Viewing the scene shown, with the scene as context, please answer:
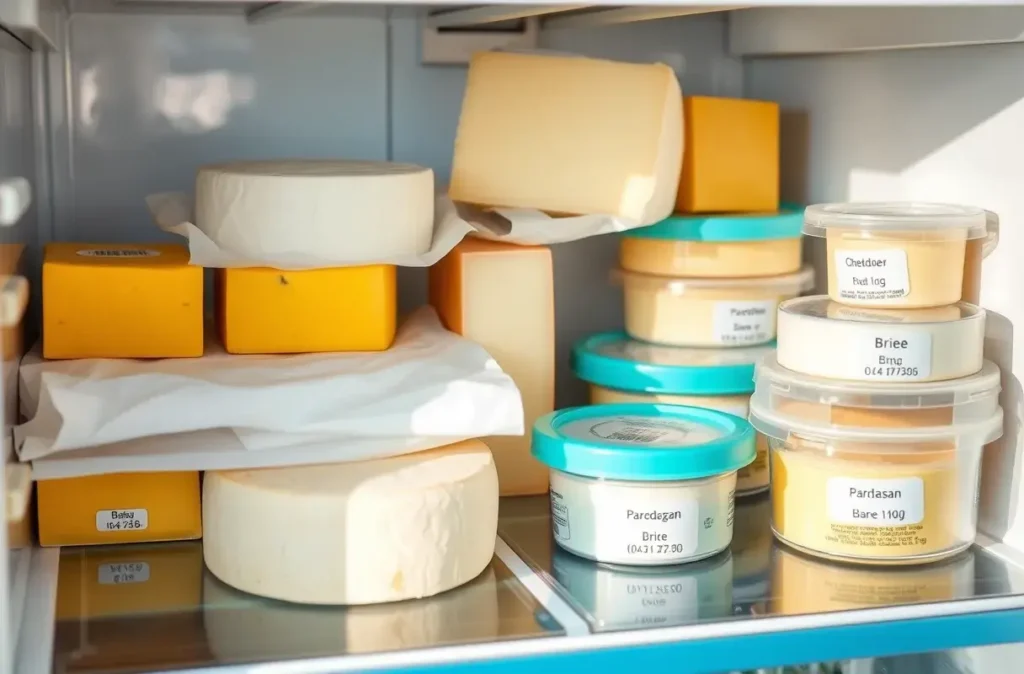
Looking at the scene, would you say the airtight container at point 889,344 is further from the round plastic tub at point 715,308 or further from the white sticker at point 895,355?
the round plastic tub at point 715,308

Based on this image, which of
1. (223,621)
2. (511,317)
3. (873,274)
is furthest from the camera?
(511,317)

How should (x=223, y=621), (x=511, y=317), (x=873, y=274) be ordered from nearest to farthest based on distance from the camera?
(x=223, y=621) < (x=873, y=274) < (x=511, y=317)

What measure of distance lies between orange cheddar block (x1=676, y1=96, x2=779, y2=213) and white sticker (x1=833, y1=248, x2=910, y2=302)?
19cm

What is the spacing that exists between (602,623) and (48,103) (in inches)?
25.3

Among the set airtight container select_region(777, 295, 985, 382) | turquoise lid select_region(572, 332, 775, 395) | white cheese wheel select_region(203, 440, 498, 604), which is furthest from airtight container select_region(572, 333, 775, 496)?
white cheese wheel select_region(203, 440, 498, 604)

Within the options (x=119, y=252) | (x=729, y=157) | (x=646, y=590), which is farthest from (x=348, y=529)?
(x=729, y=157)

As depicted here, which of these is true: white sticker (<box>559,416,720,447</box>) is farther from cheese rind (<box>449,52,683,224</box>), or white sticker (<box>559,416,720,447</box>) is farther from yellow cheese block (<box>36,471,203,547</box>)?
yellow cheese block (<box>36,471,203,547</box>)

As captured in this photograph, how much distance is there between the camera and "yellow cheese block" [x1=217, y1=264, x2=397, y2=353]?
89 centimetres

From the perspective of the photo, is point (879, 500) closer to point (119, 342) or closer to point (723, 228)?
point (723, 228)

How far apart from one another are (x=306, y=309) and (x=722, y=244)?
333mm

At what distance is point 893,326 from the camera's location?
844 millimetres

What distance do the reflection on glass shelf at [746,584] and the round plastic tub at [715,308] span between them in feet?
0.59

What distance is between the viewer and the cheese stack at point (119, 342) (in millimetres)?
868

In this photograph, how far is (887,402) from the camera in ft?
2.77
